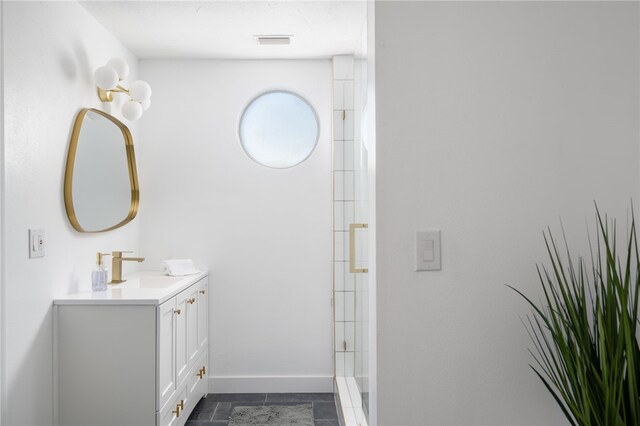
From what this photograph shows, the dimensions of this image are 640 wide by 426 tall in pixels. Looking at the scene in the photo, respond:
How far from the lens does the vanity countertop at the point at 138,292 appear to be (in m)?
2.27

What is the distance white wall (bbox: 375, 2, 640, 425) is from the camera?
1.31m

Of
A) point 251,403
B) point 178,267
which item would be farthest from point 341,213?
point 251,403

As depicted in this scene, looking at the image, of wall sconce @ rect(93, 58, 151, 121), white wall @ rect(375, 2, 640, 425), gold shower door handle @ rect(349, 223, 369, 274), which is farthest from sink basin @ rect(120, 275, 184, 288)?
white wall @ rect(375, 2, 640, 425)

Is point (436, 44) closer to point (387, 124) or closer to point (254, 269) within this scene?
point (387, 124)

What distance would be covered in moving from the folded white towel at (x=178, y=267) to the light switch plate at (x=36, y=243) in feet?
3.19

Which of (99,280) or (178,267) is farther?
(178,267)

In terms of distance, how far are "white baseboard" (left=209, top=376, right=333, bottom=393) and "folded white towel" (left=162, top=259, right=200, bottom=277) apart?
82 centimetres

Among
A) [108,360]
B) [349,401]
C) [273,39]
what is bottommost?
[349,401]

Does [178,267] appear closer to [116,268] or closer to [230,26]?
[116,268]

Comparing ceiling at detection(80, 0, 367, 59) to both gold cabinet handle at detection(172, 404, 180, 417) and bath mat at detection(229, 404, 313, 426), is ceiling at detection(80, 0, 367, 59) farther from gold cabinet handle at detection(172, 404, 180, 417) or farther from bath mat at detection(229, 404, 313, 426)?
bath mat at detection(229, 404, 313, 426)

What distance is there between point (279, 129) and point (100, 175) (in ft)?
4.27

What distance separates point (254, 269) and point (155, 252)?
70 cm

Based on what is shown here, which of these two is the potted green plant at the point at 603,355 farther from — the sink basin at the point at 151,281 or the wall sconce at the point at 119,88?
the wall sconce at the point at 119,88

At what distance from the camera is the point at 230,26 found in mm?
2852
